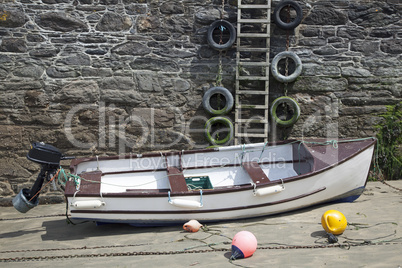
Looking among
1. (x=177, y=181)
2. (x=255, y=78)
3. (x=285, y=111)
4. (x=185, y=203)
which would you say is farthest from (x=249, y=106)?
(x=185, y=203)

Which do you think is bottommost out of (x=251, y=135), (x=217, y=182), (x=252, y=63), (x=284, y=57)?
(x=217, y=182)

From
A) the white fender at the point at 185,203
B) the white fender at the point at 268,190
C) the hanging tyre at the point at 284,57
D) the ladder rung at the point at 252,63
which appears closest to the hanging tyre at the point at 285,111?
the hanging tyre at the point at 284,57

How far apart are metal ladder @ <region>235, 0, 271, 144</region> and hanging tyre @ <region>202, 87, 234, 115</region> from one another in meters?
0.13

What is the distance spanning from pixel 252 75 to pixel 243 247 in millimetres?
3804

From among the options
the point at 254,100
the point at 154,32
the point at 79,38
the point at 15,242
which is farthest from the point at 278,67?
the point at 15,242

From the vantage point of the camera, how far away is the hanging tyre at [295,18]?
7.04 metres

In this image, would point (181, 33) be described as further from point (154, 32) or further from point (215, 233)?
point (215, 233)

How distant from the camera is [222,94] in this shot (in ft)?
23.3

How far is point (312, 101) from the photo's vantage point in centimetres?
725

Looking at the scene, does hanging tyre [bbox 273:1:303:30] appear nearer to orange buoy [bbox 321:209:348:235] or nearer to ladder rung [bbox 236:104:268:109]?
ladder rung [bbox 236:104:268:109]

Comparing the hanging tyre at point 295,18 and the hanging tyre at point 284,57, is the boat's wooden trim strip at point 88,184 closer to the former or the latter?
the hanging tyre at point 284,57

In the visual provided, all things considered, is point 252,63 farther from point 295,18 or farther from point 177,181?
point 177,181

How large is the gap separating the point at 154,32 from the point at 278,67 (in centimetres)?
212

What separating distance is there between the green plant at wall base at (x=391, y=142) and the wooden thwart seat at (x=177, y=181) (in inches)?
143
